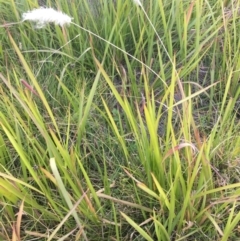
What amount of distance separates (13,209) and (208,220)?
1.44 ft

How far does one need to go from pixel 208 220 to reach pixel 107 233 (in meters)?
0.22

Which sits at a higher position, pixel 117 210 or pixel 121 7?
pixel 121 7

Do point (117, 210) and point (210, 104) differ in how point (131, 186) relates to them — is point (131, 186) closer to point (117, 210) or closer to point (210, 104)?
point (117, 210)

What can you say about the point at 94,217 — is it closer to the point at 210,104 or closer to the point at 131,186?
the point at 131,186

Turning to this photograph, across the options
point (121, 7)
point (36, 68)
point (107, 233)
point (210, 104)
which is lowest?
point (107, 233)

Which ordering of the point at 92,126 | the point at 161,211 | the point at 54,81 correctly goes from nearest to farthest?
the point at 161,211 < the point at 92,126 < the point at 54,81

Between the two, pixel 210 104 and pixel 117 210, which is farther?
pixel 210 104

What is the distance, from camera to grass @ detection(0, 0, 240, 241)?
2.93 ft

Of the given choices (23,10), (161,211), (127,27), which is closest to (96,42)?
(127,27)

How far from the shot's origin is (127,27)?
131 cm

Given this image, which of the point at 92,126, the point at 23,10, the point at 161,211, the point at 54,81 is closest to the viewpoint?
the point at 161,211

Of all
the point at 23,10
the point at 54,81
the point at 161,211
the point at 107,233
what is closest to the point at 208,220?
the point at 161,211

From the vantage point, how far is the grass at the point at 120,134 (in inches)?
35.1

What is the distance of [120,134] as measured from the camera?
1097 millimetres
